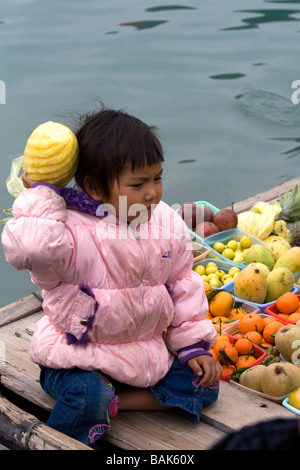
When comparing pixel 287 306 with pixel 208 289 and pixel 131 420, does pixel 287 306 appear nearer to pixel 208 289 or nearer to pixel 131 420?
pixel 208 289

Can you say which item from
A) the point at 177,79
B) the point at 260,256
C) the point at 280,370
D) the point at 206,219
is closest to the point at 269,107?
the point at 177,79

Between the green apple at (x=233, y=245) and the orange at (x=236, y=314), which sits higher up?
the orange at (x=236, y=314)

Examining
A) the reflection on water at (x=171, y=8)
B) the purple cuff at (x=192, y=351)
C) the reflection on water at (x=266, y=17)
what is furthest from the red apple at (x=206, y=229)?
the reflection on water at (x=171, y=8)

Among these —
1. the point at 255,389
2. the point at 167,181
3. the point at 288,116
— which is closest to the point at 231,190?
the point at 167,181

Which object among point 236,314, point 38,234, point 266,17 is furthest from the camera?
point 266,17

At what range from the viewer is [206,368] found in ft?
7.00

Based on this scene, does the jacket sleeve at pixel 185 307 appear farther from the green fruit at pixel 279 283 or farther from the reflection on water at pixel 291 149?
the reflection on water at pixel 291 149

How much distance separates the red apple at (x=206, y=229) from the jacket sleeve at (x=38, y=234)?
1736 millimetres

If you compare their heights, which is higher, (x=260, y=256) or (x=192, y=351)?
(x=192, y=351)

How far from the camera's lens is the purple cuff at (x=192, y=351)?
7.09ft

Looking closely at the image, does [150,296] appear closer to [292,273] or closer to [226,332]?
[226,332]

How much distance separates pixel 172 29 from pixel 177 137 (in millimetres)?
2970

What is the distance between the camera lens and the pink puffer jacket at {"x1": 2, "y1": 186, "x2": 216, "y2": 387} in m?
1.86

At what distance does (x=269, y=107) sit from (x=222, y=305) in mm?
4474
